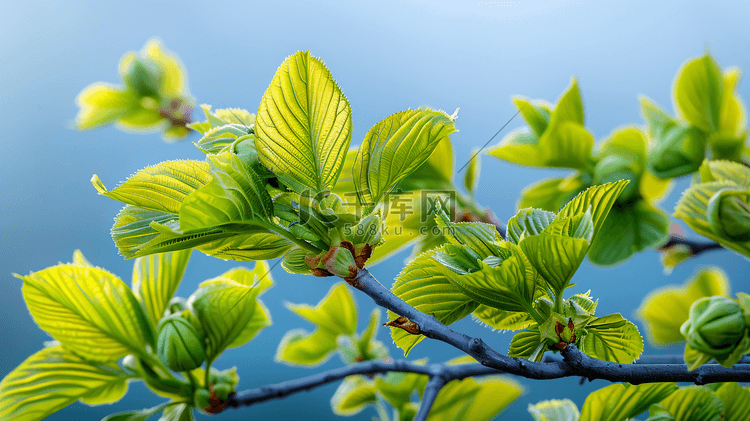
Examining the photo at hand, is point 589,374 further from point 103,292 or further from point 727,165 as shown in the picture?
point 103,292

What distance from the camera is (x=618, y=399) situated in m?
0.36

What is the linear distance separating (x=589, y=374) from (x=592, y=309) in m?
0.05

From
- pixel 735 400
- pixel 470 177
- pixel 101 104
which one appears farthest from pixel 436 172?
pixel 101 104

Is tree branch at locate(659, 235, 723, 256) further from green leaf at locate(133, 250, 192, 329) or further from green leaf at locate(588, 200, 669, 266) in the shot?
green leaf at locate(133, 250, 192, 329)

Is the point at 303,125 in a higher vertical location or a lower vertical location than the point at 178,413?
higher

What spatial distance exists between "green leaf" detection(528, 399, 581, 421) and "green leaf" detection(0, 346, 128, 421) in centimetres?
39

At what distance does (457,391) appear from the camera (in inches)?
22.5

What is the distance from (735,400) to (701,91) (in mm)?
A: 334

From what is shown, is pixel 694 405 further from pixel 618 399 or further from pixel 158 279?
pixel 158 279

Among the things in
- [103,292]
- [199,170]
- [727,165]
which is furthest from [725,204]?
[103,292]

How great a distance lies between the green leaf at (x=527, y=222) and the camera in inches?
10.3

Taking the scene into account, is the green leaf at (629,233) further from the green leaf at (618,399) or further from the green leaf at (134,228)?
the green leaf at (134,228)

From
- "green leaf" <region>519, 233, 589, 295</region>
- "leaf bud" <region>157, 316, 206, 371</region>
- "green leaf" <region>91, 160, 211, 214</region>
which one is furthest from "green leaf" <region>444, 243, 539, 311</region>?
"leaf bud" <region>157, 316, 206, 371</region>

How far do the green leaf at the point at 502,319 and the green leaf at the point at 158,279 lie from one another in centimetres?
29
